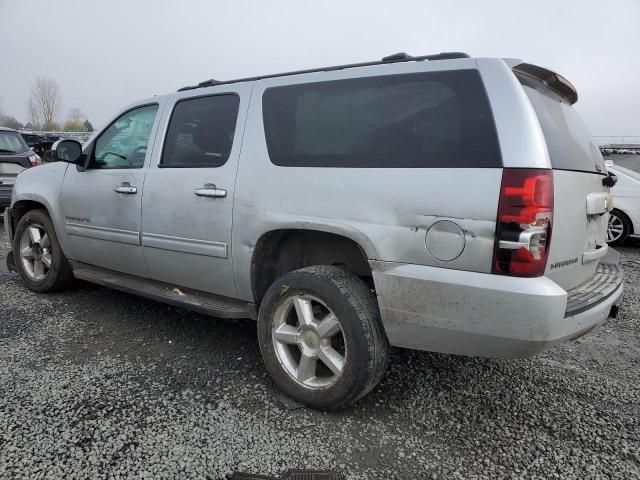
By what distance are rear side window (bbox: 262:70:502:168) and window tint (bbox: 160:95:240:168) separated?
0.32 metres

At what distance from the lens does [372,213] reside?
2283 millimetres

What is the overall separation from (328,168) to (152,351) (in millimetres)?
1874

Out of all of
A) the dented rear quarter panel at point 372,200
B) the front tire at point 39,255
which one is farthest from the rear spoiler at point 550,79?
the front tire at point 39,255

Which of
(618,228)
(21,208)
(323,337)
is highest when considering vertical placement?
(21,208)

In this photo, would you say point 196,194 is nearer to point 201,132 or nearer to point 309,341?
point 201,132

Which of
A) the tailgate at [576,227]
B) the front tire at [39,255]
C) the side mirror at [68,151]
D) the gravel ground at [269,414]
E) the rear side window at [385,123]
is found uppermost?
the rear side window at [385,123]

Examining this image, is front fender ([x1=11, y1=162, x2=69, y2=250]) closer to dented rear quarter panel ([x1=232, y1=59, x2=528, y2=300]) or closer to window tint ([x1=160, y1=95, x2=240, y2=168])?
window tint ([x1=160, y1=95, x2=240, y2=168])

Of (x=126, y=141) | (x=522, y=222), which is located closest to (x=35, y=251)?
(x=126, y=141)

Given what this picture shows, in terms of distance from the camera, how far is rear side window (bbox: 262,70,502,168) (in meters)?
2.12

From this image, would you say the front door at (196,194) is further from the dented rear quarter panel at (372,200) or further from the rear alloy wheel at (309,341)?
the rear alloy wheel at (309,341)

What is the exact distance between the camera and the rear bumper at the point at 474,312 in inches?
77.1

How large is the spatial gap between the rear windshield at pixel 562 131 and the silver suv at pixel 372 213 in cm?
2

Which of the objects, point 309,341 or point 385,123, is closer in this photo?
point 385,123

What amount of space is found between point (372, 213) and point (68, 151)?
2.81m
